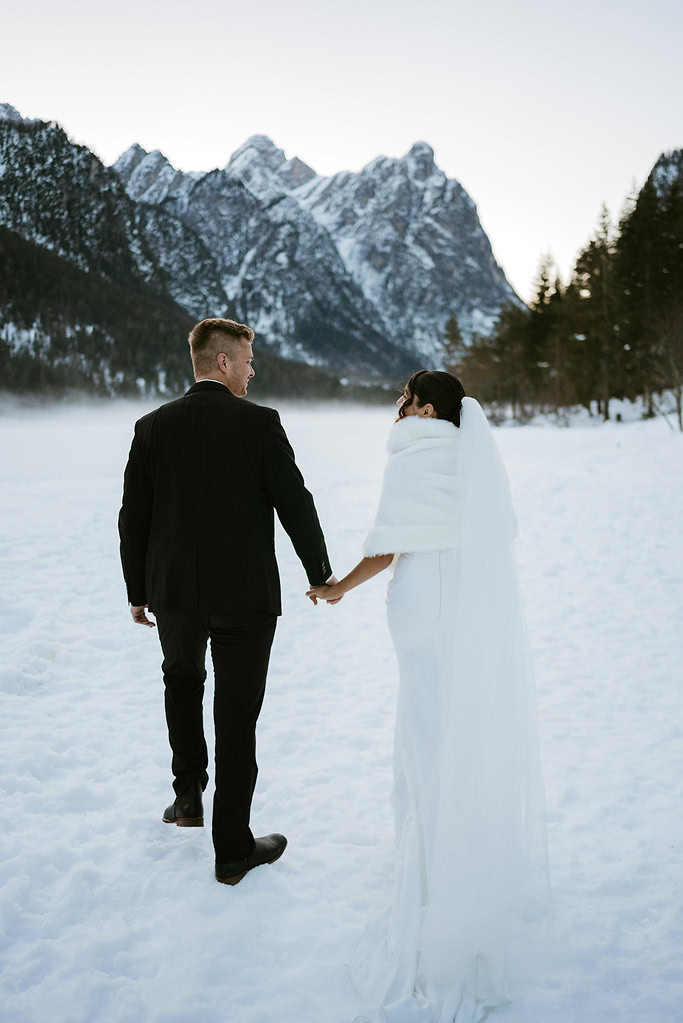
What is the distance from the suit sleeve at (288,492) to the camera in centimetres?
277

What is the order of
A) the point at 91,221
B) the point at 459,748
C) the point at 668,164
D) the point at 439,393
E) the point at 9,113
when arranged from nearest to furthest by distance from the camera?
the point at 459,748 → the point at 439,393 → the point at 9,113 → the point at 91,221 → the point at 668,164

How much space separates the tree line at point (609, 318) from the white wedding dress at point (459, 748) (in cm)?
3310

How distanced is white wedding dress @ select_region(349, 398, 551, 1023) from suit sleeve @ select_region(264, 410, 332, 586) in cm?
35

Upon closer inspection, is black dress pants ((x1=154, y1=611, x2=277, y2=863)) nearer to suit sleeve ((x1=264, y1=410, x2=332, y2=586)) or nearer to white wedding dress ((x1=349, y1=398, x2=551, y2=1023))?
suit sleeve ((x1=264, y1=410, x2=332, y2=586))

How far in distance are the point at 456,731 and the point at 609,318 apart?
4597 cm

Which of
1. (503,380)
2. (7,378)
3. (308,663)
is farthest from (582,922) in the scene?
(503,380)

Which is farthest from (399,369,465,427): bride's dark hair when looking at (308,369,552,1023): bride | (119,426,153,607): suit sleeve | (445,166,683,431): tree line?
(445,166,683,431): tree line

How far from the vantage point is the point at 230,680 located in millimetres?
2863

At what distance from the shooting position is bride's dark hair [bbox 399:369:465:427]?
8.34ft

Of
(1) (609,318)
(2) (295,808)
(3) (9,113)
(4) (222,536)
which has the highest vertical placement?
(1) (609,318)

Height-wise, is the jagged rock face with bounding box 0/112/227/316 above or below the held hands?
above

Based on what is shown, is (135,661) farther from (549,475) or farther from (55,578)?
(549,475)

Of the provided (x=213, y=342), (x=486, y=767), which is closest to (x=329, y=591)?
(x=486, y=767)

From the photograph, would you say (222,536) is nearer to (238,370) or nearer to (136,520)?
(136,520)
